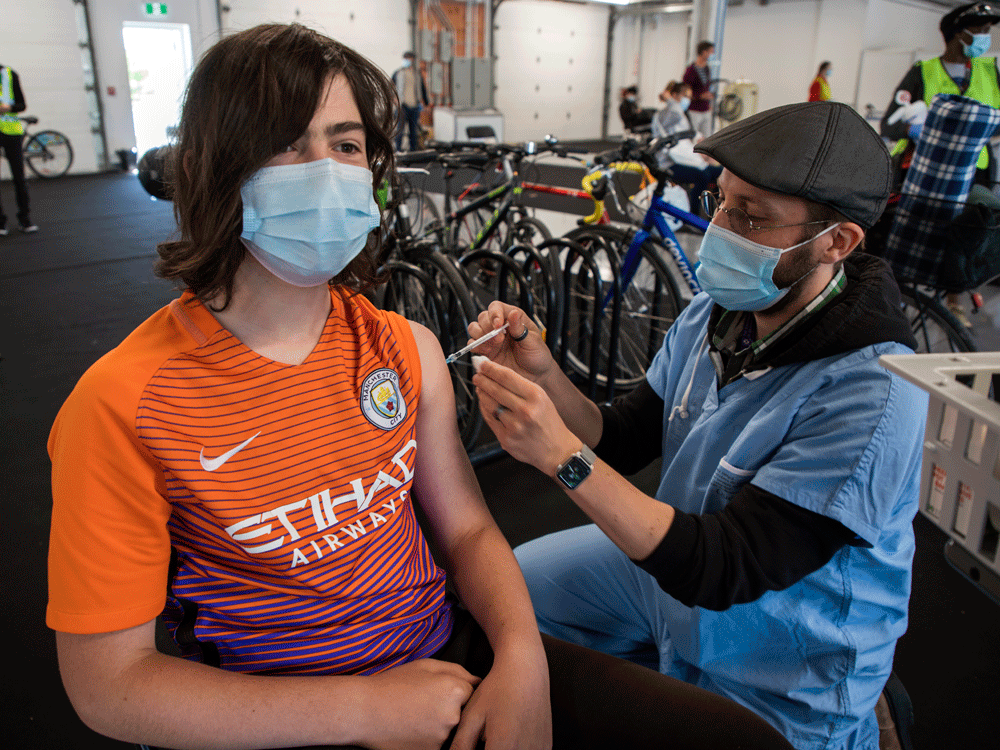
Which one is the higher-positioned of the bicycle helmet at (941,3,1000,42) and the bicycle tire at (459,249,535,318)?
the bicycle helmet at (941,3,1000,42)

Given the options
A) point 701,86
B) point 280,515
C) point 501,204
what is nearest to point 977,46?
point 501,204

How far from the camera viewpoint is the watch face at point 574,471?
1.02 m

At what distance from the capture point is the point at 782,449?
1.11 meters

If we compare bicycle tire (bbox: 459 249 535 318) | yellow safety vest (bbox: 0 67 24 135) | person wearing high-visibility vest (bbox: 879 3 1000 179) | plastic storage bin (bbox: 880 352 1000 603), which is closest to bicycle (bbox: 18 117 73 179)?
yellow safety vest (bbox: 0 67 24 135)

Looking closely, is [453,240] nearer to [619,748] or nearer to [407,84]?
[619,748]

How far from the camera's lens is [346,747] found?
0.85 m

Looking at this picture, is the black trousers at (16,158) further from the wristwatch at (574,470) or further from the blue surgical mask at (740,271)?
the wristwatch at (574,470)

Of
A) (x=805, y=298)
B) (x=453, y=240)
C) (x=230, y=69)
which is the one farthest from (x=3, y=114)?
(x=805, y=298)

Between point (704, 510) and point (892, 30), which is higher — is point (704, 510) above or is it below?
below

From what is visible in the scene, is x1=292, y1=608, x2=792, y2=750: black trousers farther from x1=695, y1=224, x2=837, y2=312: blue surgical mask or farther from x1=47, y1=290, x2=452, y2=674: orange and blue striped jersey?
x1=695, y1=224, x2=837, y2=312: blue surgical mask

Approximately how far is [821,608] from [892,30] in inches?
676

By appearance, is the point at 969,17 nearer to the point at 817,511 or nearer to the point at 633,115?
the point at 817,511

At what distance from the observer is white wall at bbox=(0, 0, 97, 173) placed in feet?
33.7

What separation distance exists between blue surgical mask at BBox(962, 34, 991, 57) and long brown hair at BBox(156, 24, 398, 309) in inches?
150
